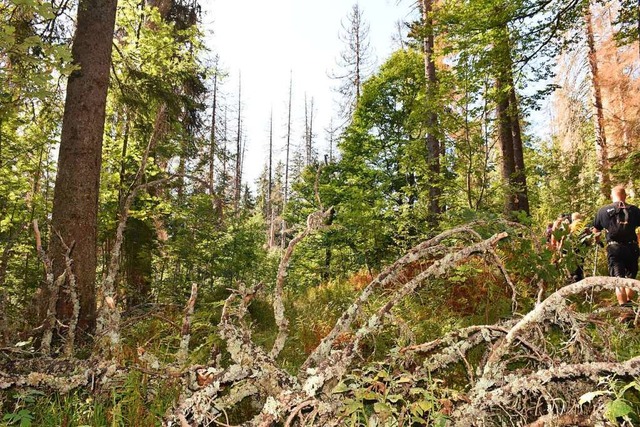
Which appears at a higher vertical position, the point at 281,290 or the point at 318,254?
the point at 318,254

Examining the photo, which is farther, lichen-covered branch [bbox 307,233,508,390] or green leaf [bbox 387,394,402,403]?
lichen-covered branch [bbox 307,233,508,390]

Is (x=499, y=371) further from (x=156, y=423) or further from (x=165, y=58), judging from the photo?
(x=165, y=58)

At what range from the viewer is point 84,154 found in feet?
15.5

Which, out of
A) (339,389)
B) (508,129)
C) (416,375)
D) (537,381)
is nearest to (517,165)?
(508,129)

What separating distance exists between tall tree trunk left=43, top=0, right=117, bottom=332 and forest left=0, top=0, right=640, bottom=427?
26mm

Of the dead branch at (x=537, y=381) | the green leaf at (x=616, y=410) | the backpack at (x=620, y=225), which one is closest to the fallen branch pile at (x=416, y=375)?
the dead branch at (x=537, y=381)

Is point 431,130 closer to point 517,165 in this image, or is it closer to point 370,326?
point 517,165

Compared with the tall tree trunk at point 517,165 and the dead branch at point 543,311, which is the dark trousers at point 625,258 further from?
the dead branch at point 543,311

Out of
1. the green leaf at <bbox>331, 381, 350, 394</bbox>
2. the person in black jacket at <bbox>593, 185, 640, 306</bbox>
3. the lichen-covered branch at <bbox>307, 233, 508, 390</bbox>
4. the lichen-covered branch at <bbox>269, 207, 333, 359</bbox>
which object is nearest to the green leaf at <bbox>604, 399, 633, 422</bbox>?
the lichen-covered branch at <bbox>307, 233, 508, 390</bbox>

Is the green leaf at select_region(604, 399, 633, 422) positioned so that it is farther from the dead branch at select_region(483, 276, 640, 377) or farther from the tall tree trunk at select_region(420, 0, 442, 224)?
the tall tree trunk at select_region(420, 0, 442, 224)

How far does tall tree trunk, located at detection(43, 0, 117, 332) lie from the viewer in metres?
4.52

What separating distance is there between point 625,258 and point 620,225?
0.51 m

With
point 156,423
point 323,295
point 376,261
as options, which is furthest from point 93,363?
point 376,261

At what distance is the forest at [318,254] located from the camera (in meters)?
1.94
